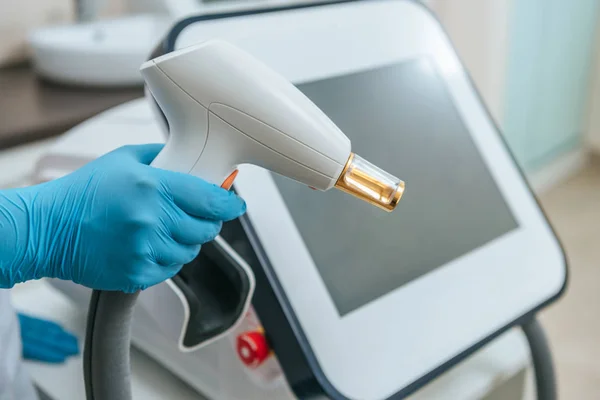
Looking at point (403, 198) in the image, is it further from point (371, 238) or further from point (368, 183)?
point (368, 183)

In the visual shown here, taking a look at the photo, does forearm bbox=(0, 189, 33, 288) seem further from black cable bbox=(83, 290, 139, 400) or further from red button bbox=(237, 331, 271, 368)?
red button bbox=(237, 331, 271, 368)

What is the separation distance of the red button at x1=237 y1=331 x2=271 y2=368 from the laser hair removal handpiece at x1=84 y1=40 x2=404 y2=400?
13cm

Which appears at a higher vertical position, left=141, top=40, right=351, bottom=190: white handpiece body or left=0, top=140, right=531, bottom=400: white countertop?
left=141, top=40, right=351, bottom=190: white handpiece body

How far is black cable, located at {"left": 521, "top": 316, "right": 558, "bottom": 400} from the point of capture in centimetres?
67

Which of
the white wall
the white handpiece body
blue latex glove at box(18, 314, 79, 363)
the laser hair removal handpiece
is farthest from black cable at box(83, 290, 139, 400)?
the white wall

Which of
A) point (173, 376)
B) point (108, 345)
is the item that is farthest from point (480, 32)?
point (108, 345)

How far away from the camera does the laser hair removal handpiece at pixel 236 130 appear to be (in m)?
0.37

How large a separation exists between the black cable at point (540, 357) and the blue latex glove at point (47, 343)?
1.68 ft

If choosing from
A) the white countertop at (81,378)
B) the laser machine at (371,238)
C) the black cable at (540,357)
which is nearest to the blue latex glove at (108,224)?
the laser machine at (371,238)

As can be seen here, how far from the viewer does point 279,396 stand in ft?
1.83

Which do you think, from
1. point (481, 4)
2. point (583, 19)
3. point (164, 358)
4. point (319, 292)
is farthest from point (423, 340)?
point (583, 19)

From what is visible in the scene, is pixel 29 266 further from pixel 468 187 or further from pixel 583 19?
pixel 583 19

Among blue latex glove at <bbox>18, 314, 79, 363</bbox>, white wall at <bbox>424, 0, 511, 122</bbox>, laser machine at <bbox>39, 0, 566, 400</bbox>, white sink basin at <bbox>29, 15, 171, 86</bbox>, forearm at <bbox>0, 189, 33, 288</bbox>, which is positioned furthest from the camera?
white wall at <bbox>424, 0, 511, 122</bbox>

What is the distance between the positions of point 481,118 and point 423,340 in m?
0.29
